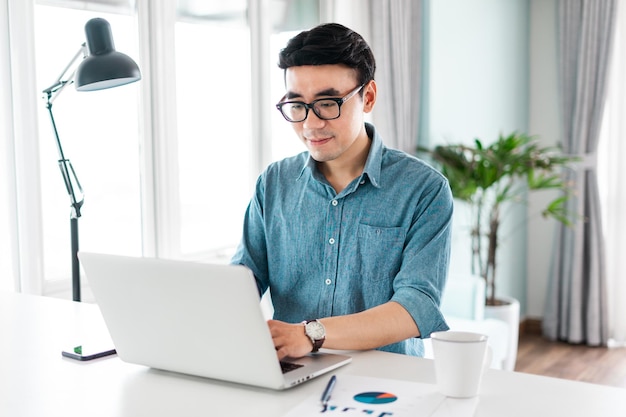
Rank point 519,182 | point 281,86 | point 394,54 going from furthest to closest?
point 519,182
point 394,54
point 281,86

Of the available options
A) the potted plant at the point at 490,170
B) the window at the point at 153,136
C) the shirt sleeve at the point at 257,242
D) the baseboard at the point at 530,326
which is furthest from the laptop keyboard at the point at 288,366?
the baseboard at the point at 530,326

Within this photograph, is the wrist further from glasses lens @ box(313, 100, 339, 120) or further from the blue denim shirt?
glasses lens @ box(313, 100, 339, 120)

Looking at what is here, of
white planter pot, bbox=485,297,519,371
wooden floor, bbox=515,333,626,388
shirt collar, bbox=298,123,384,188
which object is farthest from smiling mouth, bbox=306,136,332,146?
wooden floor, bbox=515,333,626,388

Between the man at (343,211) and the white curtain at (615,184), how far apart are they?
354 centimetres

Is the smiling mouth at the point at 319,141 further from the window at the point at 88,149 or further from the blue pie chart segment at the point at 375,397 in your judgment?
the window at the point at 88,149

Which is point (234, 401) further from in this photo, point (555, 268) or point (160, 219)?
point (555, 268)

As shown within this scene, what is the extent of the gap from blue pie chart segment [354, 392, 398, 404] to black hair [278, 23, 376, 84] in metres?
0.87

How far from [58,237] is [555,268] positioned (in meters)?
Answer: 3.62

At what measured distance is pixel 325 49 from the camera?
176cm

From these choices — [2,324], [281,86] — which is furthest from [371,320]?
[281,86]

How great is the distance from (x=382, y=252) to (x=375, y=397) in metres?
0.65

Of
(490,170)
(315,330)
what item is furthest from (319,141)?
(490,170)

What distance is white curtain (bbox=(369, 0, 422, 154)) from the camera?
12.6ft

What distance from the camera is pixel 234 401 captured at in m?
1.18
